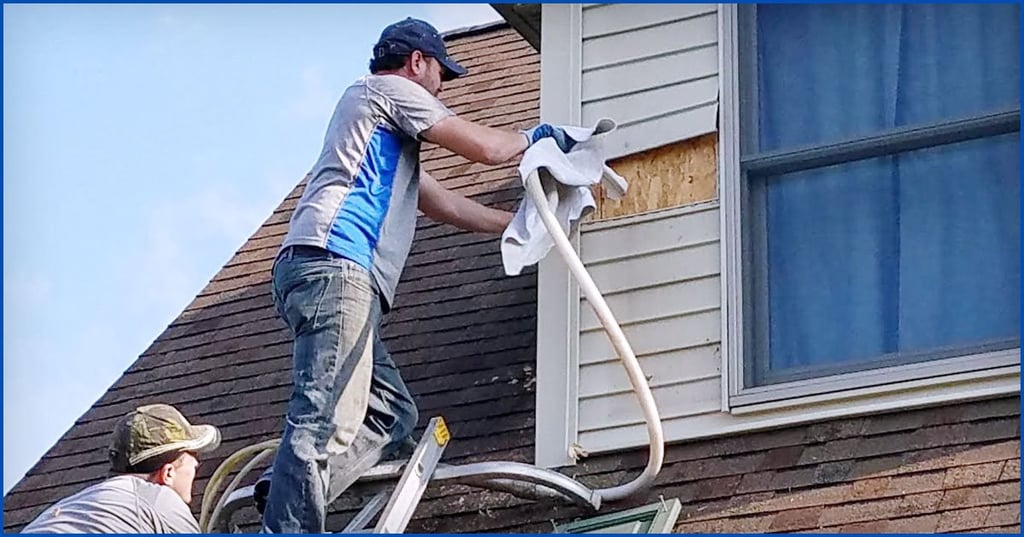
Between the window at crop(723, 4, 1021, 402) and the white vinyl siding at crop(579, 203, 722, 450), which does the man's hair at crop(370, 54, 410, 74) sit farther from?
the window at crop(723, 4, 1021, 402)

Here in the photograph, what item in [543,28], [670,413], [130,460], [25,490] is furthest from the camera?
[25,490]

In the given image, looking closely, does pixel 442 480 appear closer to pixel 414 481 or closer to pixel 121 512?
pixel 414 481

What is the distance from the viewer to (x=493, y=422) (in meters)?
6.57

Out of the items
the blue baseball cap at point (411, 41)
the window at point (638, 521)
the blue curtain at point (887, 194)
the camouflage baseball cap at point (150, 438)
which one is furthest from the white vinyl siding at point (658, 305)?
the camouflage baseball cap at point (150, 438)

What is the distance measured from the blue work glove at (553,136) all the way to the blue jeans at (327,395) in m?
0.69

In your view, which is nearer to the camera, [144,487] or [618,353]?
[144,487]

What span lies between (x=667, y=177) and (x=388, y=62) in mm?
908

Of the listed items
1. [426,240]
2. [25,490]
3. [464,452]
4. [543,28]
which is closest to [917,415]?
[464,452]

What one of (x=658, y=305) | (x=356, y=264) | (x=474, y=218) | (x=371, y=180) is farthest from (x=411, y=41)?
(x=658, y=305)

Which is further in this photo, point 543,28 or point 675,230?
point 543,28

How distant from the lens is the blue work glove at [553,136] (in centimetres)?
616

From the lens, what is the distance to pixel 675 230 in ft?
Answer: 20.8

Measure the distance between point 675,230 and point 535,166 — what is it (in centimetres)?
55

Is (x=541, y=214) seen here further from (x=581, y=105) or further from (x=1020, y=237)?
(x=1020, y=237)
